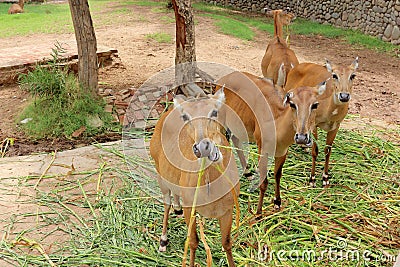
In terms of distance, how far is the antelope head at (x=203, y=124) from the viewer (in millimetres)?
2646

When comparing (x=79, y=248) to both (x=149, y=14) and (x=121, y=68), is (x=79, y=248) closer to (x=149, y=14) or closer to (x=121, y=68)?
(x=121, y=68)

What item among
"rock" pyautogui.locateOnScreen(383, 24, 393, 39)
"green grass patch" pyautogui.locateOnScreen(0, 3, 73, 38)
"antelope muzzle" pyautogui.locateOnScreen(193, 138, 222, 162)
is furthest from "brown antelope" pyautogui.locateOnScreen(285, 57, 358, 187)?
"green grass patch" pyautogui.locateOnScreen(0, 3, 73, 38)

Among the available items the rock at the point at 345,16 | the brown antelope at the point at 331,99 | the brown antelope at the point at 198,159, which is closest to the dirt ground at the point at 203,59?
the rock at the point at 345,16

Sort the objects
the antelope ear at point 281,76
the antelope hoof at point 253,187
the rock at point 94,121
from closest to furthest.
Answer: the antelope hoof at point 253,187, the antelope ear at point 281,76, the rock at point 94,121

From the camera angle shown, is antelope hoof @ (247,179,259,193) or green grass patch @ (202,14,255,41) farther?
green grass patch @ (202,14,255,41)

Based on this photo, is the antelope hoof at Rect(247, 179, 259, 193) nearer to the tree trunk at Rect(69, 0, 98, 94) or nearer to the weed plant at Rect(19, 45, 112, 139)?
the weed plant at Rect(19, 45, 112, 139)

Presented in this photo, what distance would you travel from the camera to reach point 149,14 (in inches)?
605

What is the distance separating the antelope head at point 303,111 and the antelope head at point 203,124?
991 millimetres

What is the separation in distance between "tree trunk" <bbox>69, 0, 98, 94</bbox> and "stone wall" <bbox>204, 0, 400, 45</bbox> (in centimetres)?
835

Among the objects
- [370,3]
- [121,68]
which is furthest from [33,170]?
[370,3]

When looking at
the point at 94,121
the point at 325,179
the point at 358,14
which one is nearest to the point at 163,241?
the point at 325,179

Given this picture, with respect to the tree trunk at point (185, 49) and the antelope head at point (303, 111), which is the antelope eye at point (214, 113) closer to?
the antelope head at point (303, 111)

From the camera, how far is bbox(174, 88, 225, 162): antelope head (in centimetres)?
265

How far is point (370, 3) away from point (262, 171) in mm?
10110
